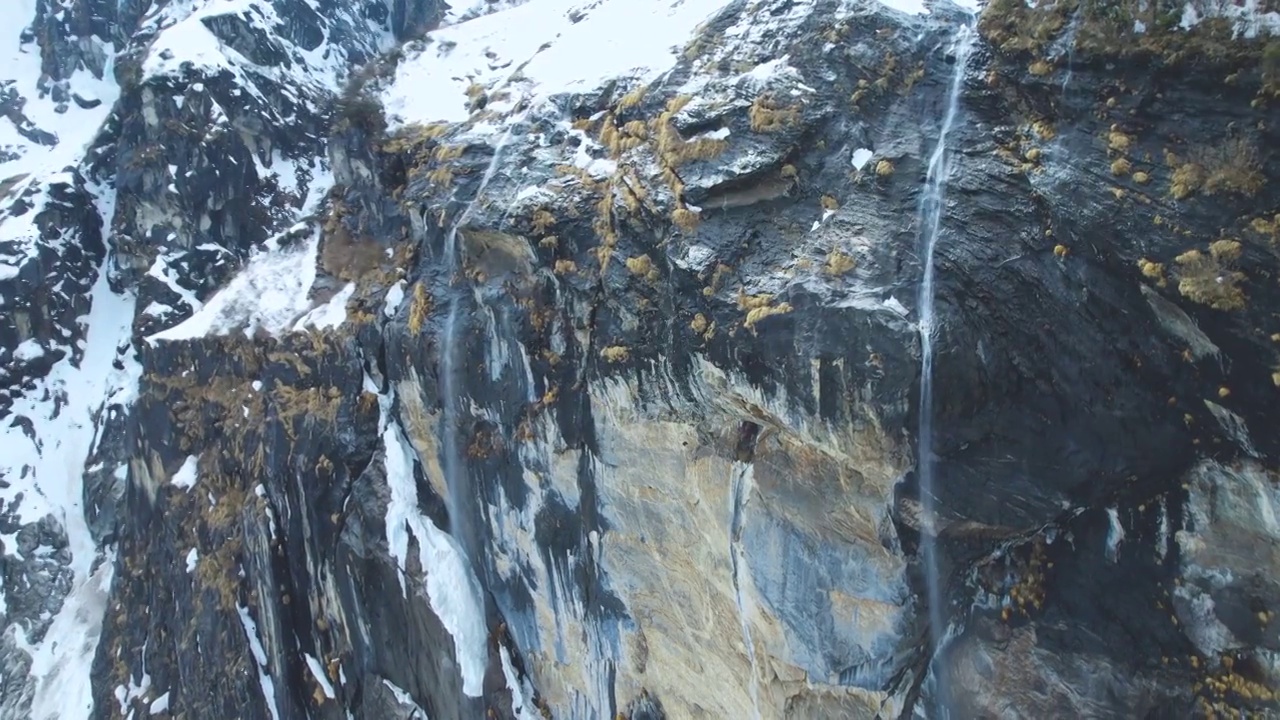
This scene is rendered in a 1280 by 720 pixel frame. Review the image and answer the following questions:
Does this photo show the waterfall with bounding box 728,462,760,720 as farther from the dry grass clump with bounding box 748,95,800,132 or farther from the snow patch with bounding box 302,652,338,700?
the snow patch with bounding box 302,652,338,700

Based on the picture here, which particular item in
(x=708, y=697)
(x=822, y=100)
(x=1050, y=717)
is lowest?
(x=708, y=697)

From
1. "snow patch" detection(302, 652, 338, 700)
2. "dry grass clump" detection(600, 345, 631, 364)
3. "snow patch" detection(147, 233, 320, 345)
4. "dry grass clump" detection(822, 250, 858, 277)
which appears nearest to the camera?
"dry grass clump" detection(822, 250, 858, 277)

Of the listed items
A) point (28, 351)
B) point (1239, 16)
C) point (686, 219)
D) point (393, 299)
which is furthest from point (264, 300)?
point (1239, 16)

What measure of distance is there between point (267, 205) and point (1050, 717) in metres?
31.6

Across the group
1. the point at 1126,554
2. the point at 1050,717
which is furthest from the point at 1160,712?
the point at 1126,554

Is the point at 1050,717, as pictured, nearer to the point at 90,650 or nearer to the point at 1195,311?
the point at 1195,311

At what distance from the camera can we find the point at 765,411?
1228 cm

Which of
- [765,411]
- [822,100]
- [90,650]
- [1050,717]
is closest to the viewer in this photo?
[1050,717]

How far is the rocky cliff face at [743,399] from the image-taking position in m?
10.3

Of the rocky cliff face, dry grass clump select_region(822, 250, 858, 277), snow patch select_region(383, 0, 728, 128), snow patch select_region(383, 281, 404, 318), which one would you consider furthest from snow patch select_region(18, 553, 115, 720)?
dry grass clump select_region(822, 250, 858, 277)

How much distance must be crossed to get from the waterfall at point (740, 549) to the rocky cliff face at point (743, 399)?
0.07 meters

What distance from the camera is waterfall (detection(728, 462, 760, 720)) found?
13.1m

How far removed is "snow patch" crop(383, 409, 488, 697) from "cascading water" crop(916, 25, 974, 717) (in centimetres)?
1085

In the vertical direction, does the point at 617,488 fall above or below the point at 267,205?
below
